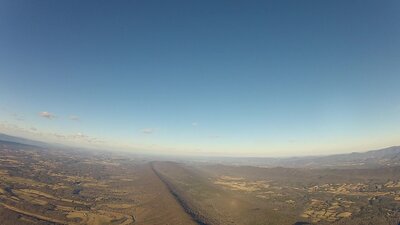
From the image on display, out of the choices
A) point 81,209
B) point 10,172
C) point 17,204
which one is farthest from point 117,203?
point 10,172

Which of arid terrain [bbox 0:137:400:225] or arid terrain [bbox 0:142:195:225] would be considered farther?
arid terrain [bbox 0:137:400:225]

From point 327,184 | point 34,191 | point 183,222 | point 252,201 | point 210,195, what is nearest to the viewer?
point 183,222

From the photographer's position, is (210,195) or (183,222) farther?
(210,195)

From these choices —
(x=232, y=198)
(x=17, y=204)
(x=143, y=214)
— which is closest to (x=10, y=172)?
(x=17, y=204)

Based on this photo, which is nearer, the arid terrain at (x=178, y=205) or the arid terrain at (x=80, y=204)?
the arid terrain at (x=80, y=204)

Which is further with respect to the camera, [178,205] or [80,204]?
[178,205]

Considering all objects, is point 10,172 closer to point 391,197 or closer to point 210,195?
point 210,195

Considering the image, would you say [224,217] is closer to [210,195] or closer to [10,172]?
[210,195]

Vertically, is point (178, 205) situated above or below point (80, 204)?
below

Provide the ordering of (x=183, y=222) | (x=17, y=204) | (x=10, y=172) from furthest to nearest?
(x=10, y=172) → (x=17, y=204) → (x=183, y=222)
